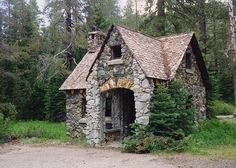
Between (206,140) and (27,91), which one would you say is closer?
(206,140)

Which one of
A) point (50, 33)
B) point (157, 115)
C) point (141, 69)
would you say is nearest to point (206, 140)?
point (157, 115)

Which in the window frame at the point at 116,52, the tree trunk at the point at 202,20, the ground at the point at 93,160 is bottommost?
the ground at the point at 93,160

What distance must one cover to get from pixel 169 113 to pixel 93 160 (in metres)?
3.76

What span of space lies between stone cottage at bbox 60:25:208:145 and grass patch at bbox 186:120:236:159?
1.30 m

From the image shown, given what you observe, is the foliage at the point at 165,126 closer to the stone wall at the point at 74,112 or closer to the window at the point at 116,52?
the window at the point at 116,52

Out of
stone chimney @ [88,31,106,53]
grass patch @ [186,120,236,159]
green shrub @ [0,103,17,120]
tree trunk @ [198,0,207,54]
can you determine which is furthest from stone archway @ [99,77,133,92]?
tree trunk @ [198,0,207,54]

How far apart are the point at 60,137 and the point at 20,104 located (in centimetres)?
1237

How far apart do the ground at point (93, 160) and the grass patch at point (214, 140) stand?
132 cm

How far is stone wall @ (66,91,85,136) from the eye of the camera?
21.5 m

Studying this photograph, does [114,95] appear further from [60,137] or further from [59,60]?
[59,60]

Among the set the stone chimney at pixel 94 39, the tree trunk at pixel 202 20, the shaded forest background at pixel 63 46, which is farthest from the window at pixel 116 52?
the tree trunk at pixel 202 20

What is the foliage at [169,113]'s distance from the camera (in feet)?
49.3

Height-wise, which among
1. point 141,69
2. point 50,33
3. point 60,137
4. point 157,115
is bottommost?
point 60,137

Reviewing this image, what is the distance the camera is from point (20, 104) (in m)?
32.7
